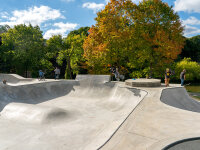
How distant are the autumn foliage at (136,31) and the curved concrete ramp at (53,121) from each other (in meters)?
6.57

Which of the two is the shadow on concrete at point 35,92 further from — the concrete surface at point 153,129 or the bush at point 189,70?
the bush at point 189,70

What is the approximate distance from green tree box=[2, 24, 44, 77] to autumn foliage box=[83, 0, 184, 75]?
11931mm

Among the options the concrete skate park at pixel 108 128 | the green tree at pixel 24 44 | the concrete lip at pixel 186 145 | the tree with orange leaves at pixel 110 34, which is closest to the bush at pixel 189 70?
the tree with orange leaves at pixel 110 34

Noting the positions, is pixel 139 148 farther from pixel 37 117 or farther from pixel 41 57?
pixel 41 57

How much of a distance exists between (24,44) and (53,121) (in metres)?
21.4

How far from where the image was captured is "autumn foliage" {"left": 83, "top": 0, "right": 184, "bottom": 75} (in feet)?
57.2

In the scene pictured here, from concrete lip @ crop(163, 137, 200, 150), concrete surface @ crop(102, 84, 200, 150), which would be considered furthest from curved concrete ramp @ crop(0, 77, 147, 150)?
concrete lip @ crop(163, 137, 200, 150)

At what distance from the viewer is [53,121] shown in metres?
6.92

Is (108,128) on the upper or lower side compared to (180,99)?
upper

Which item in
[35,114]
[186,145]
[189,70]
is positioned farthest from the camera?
[189,70]

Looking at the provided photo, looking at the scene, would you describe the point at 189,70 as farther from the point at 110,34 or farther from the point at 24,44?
the point at 24,44

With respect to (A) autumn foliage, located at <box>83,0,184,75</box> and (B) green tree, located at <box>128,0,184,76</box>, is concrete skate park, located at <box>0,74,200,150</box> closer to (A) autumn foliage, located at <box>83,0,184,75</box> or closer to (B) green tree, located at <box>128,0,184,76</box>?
(A) autumn foliage, located at <box>83,0,184,75</box>

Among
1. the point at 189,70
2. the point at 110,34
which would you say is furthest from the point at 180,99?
the point at 189,70

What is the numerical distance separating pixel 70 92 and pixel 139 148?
39.7ft
